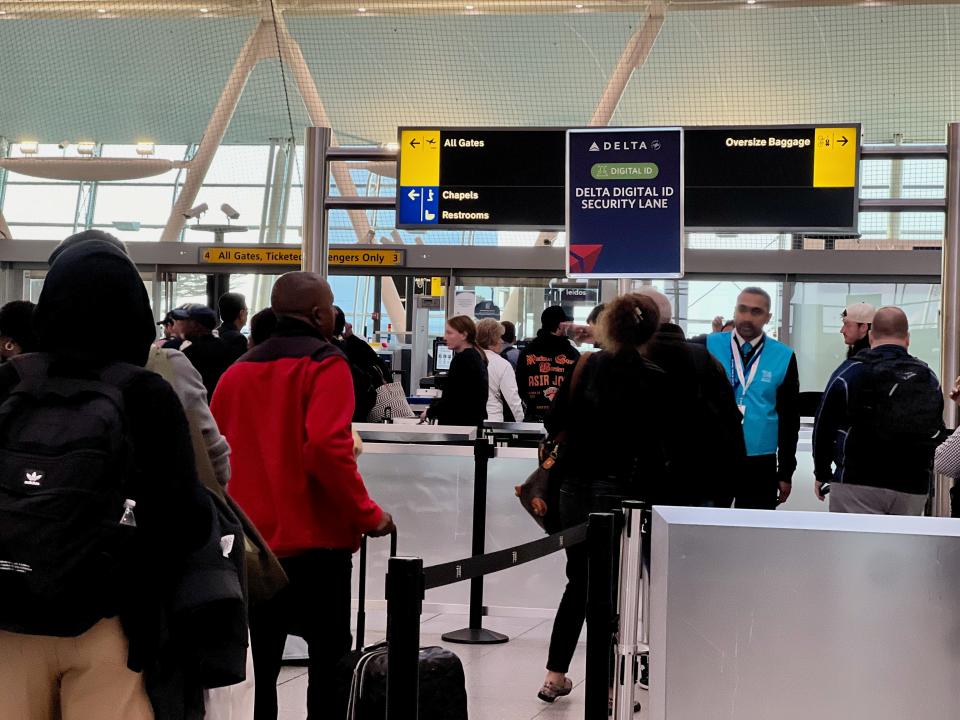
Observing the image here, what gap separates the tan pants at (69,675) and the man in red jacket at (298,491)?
4.29 feet

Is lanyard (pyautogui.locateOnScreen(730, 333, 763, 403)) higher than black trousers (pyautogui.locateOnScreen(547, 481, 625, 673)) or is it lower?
higher

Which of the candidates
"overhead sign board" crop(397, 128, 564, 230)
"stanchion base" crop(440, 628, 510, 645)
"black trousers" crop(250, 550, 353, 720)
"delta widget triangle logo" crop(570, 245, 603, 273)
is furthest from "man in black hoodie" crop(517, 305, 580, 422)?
"black trousers" crop(250, 550, 353, 720)

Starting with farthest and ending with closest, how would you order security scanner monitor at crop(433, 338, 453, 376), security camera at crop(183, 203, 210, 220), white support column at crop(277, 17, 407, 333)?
security camera at crop(183, 203, 210, 220) → white support column at crop(277, 17, 407, 333) → security scanner monitor at crop(433, 338, 453, 376)

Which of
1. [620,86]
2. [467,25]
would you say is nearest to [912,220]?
[620,86]

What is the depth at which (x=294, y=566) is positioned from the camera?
3.36m

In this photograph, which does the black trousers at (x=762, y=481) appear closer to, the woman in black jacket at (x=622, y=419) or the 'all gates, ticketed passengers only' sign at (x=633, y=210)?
the woman in black jacket at (x=622, y=419)

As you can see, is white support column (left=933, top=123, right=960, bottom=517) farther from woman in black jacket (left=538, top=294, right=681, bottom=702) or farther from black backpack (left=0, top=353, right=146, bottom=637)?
black backpack (left=0, top=353, right=146, bottom=637)

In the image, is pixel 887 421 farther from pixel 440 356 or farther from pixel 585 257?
pixel 440 356

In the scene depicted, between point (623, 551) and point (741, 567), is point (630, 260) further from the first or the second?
point (741, 567)

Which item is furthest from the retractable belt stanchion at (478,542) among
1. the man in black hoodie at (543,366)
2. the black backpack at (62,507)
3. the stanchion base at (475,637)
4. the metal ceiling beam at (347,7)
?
the metal ceiling beam at (347,7)

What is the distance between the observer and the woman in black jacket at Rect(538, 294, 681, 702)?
4.05 meters

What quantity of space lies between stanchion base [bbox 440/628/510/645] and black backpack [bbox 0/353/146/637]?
12.3 feet

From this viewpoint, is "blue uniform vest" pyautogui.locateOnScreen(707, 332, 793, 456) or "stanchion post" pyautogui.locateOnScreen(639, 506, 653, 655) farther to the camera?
"blue uniform vest" pyautogui.locateOnScreen(707, 332, 793, 456)

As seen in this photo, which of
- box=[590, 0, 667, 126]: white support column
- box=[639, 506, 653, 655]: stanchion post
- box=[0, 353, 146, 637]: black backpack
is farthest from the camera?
box=[590, 0, 667, 126]: white support column
